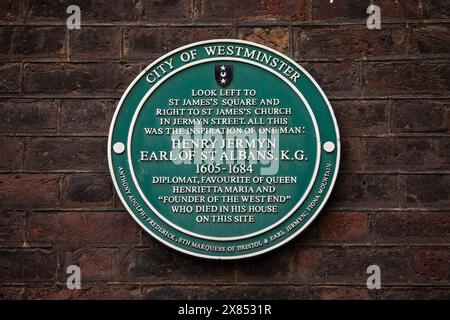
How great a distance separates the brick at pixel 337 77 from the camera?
20.7ft

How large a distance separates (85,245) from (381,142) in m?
2.30

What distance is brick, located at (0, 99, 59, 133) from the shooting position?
6.32 meters

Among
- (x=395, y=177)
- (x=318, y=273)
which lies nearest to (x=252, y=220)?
(x=318, y=273)

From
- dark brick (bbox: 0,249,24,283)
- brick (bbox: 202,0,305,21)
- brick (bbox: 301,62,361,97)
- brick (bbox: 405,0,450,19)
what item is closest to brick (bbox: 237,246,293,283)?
brick (bbox: 301,62,361,97)

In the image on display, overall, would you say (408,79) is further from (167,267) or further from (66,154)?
(66,154)

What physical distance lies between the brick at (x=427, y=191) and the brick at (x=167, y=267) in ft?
4.59

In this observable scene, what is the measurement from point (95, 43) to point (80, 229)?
1.42m

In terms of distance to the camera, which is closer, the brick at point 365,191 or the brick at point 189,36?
the brick at point 365,191

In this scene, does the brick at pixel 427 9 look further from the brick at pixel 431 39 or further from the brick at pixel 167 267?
the brick at pixel 167 267

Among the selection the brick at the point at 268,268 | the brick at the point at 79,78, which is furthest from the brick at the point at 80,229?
the brick at the point at 79,78

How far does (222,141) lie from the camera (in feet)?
20.2

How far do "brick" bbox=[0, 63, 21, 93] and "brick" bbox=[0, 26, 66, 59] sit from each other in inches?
3.0

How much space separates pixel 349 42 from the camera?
20.9 ft

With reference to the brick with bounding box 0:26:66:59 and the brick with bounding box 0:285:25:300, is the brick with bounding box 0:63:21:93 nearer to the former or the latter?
the brick with bounding box 0:26:66:59
